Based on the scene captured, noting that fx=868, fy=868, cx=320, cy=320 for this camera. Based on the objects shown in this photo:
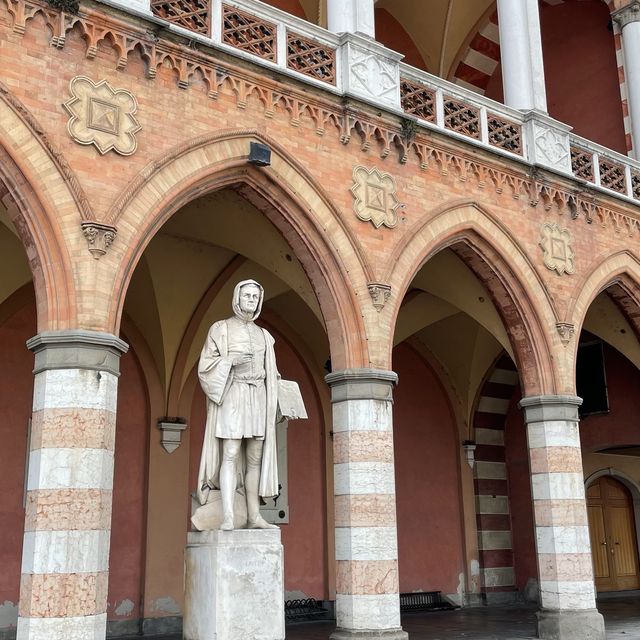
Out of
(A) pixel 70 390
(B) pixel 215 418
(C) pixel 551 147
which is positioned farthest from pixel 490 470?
(A) pixel 70 390

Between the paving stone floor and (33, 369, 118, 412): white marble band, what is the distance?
15.5 feet

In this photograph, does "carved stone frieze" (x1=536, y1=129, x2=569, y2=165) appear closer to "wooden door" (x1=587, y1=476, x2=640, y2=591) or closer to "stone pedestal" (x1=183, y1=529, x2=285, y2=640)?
"stone pedestal" (x1=183, y1=529, x2=285, y2=640)

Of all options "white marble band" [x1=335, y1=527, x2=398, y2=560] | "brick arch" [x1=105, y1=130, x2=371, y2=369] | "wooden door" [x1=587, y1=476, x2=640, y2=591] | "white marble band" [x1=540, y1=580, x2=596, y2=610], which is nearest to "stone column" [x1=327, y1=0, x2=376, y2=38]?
"brick arch" [x1=105, y1=130, x2=371, y2=369]

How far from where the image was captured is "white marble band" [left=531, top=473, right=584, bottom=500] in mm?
10242

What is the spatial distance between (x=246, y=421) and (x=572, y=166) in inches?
275

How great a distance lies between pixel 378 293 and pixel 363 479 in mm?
1944

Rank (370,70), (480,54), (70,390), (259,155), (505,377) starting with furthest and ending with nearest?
(505,377) < (480,54) < (370,70) < (259,155) < (70,390)

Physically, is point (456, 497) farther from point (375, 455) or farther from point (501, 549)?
point (375, 455)

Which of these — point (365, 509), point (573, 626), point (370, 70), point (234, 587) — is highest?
point (370, 70)

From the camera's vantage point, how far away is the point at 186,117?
8.27 m

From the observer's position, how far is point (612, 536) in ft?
53.5

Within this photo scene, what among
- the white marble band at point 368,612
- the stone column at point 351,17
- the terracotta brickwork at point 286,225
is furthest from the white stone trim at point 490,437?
the stone column at point 351,17

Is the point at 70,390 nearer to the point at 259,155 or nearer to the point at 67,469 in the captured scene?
the point at 67,469

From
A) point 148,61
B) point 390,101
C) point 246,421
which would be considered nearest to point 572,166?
point 390,101
